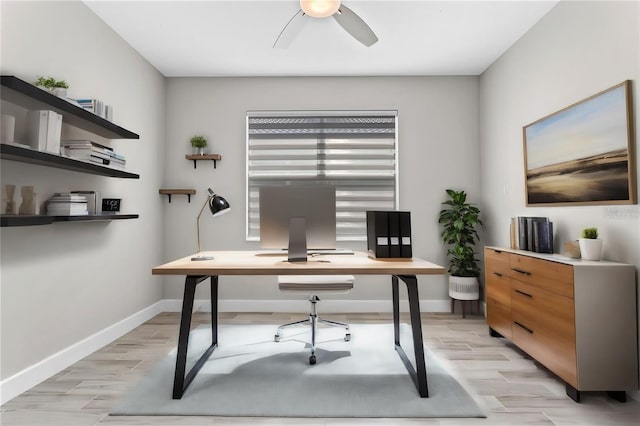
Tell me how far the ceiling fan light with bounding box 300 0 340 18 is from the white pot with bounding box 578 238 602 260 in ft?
7.14

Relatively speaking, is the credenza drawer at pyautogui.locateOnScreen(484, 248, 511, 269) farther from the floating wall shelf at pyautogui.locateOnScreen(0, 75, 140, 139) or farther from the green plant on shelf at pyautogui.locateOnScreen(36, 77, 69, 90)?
A: the green plant on shelf at pyautogui.locateOnScreen(36, 77, 69, 90)

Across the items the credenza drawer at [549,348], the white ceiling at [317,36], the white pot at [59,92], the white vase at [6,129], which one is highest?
the white ceiling at [317,36]

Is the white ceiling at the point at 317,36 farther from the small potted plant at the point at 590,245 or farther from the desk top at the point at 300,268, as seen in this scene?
the desk top at the point at 300,268

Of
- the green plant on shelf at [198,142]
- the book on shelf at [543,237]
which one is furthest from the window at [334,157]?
the book on shelf at [543,237]

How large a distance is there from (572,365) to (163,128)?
4.31 m

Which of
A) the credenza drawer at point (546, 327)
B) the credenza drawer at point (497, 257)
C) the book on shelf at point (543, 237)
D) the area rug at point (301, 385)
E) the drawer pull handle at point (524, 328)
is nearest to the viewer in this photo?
the area rug at point (301, 385)

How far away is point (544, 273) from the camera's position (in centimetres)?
222

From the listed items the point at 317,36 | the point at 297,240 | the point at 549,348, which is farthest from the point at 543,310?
the point at 317,36

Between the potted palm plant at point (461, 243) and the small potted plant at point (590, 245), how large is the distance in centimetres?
143

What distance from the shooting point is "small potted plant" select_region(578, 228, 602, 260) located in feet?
6.82

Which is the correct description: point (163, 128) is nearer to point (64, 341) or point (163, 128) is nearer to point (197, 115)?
point (197, 115)

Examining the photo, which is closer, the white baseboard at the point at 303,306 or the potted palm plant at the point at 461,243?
the potted palm plant at the point at 461,243

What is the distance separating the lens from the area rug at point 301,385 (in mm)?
1854

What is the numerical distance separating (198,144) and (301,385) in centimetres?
287
